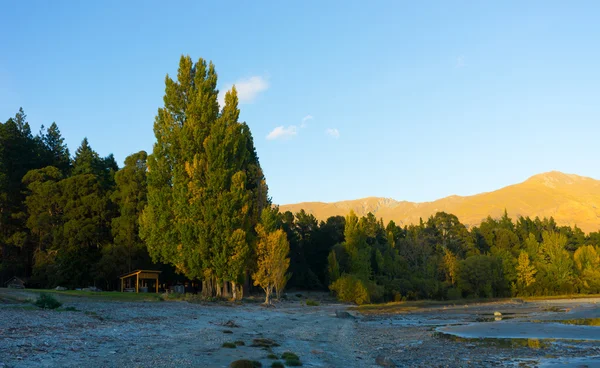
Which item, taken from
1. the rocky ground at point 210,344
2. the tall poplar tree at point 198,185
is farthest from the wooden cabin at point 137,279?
the rocky ground at point 210,344

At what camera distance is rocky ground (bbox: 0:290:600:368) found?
11.7 m

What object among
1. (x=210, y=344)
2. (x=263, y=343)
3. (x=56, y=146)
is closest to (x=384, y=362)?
(x=263, y=343)

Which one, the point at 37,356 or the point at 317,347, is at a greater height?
the point at 37,356

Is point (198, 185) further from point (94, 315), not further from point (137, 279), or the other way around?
point (94, 315)

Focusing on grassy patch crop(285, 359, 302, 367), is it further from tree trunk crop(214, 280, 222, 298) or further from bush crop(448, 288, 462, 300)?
bush crop(448, 288, 462, 300)

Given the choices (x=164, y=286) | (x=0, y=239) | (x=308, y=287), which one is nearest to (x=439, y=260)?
(x=308, y=287)

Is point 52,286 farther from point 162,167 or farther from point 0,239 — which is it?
point 162,167

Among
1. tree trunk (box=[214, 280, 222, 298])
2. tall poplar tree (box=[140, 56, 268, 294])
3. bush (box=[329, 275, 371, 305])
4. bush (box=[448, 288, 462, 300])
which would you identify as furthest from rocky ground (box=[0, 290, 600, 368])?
bush (box=[448, 288, 462, 300])

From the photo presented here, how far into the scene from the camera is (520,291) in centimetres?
7912

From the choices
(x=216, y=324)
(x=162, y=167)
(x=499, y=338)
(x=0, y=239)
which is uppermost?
(x=162, y=167)

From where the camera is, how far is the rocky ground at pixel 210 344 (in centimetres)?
1172

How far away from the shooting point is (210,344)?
51.9 ft

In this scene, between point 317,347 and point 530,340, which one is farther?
point 530,340

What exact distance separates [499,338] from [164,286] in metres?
42.6
